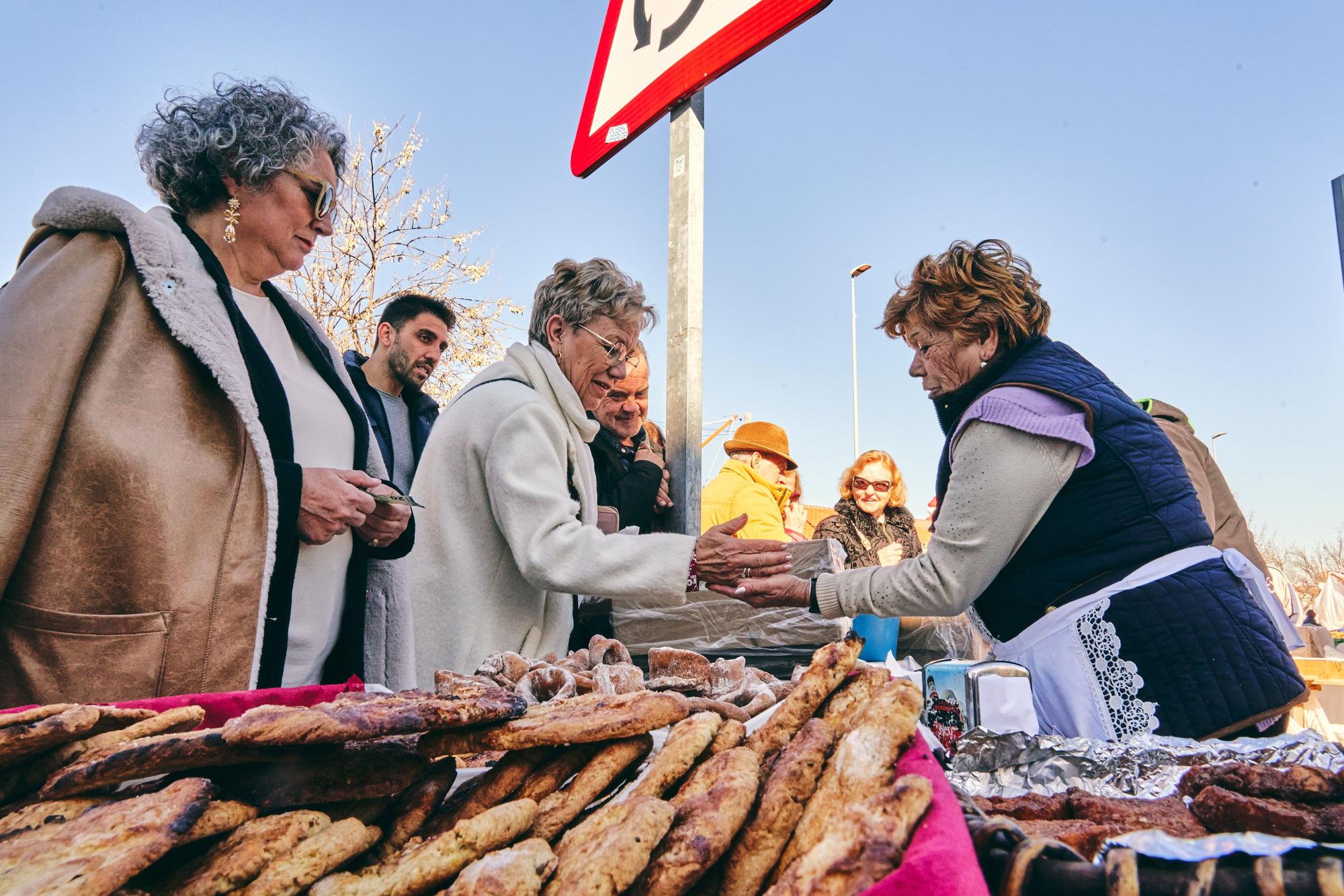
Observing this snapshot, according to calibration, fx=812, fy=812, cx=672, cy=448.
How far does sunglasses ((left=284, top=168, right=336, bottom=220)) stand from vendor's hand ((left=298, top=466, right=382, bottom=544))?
84 centimetres

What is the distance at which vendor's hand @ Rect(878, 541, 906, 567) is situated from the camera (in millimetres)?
4922

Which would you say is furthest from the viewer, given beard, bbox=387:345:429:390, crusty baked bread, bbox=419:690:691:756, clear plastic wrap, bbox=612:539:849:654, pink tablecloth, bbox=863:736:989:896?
beard, bbox=387:345:429:390

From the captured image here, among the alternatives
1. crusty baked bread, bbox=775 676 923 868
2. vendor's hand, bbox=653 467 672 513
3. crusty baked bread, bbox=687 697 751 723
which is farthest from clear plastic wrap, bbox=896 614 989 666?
crusty baked bread, bbox=775 676 923 868

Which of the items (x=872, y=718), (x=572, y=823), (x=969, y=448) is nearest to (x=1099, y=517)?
(x=969, y=448)

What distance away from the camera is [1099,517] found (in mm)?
2125

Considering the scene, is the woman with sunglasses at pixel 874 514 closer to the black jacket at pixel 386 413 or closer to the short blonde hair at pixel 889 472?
the short blonde hair at pixel 889 472

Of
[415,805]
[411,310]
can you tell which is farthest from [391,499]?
[411,310]

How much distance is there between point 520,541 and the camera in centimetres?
222

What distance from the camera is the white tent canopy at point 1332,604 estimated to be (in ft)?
43.6

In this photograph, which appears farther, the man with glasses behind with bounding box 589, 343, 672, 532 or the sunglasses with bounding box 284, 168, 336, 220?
the man with glasses behind with bounding box 589, 343, 672, 532

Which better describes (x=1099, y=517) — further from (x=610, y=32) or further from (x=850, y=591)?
(x=610, y=32)

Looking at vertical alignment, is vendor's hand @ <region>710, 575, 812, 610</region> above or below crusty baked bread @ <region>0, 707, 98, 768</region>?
above

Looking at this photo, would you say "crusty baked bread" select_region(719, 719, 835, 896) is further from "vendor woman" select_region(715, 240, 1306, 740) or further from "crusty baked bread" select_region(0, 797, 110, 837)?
"vendor woman" select_region(715, 240, 1306, 740)

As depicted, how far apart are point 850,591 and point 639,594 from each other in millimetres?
734
